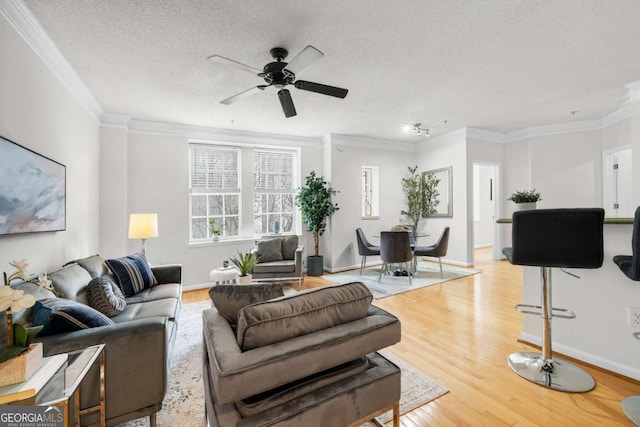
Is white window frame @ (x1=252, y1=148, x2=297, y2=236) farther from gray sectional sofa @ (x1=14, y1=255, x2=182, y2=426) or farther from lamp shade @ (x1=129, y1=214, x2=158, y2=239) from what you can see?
gray sectional sofa @ (x1=14, y1=255, x2=182, y2=426)

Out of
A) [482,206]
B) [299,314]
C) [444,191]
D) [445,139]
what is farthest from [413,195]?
[299,314]

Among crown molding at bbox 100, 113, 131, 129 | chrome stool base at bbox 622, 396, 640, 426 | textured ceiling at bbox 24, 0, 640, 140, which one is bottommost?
chrome stool base at bbox 622, 396, 640, 426

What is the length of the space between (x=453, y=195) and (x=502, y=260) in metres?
1.90

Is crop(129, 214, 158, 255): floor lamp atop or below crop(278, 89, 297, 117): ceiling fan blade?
below

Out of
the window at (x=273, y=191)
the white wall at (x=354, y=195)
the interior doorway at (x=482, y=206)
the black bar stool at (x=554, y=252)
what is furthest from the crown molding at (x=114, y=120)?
the interior doorway at (x=482, y=206)

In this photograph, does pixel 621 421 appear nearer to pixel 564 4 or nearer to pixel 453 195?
pixel 564 4

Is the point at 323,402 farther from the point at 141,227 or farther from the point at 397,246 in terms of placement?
the point at 397,246

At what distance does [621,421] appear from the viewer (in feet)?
5.29

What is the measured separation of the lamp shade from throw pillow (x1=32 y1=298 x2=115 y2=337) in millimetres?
2116

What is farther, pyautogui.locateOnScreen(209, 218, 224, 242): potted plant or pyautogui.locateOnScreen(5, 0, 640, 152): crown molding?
pyautogui.locateOnScreen(209, 218, 224, 242): potted plant

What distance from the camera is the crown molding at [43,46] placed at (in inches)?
75.5

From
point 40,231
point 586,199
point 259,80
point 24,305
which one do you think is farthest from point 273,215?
point 586,199

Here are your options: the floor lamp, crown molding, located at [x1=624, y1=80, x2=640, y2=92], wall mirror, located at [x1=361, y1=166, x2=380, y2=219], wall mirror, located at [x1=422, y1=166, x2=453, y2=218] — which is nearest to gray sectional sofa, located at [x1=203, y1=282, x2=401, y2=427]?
the floor lamp

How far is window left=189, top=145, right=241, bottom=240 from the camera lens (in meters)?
4.91
